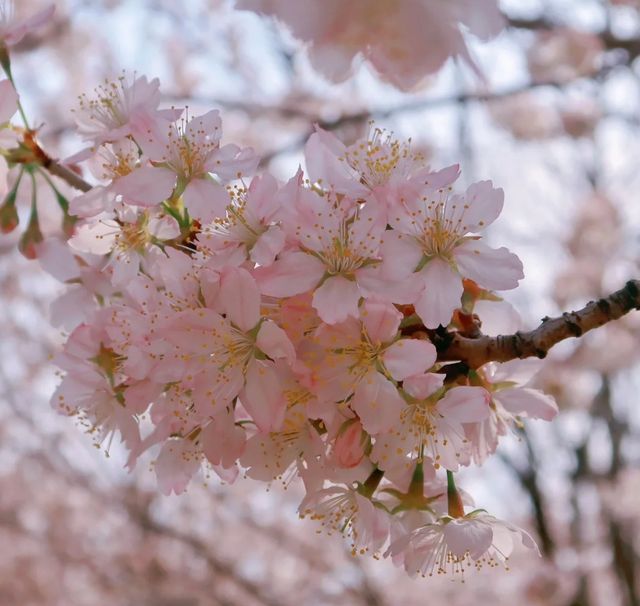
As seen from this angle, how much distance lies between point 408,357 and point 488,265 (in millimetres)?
147

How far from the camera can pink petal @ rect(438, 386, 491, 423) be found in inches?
33.8

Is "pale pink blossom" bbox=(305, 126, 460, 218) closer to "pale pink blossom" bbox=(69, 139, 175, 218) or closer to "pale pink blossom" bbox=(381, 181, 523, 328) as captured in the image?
"pale pink blossom" bbox=(381, 181, 523, 328)

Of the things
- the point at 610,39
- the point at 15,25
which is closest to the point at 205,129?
the point at 15,25

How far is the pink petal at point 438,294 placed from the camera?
0.82 meters

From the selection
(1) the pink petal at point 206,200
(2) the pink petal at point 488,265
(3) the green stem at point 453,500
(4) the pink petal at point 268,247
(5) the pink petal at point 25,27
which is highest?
(5) the pink petal at point 25,27

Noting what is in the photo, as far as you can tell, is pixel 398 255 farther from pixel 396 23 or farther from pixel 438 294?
pixel 396 23

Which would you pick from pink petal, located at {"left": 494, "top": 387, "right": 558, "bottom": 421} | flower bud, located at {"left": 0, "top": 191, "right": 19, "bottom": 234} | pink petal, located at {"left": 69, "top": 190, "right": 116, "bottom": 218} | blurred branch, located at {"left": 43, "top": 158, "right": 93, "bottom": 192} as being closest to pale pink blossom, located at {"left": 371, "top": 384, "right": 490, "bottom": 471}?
pink petal, located at {"left": 494, "top": 387, "right": 558, "bottom": 421}

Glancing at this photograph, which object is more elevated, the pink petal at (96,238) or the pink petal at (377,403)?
the pink petal at (96,238)

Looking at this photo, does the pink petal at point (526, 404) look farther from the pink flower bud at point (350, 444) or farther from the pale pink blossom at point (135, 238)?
the pale pink blossom at point (135, 238)

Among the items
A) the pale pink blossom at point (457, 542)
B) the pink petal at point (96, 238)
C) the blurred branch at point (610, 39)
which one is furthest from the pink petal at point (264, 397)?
the blurred branch at point (610, 39)

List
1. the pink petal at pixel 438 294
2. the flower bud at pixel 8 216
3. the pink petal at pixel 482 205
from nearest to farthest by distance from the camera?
the pink petal at pixel 438 294 → the pink petal at pixel 482 205 → the flower bud at pixel 8 216

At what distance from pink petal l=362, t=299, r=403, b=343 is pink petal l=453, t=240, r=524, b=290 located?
0.10 metres

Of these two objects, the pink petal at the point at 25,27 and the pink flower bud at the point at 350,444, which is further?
the pink petal at the point at 25,27

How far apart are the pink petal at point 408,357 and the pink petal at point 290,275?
0.36ft
